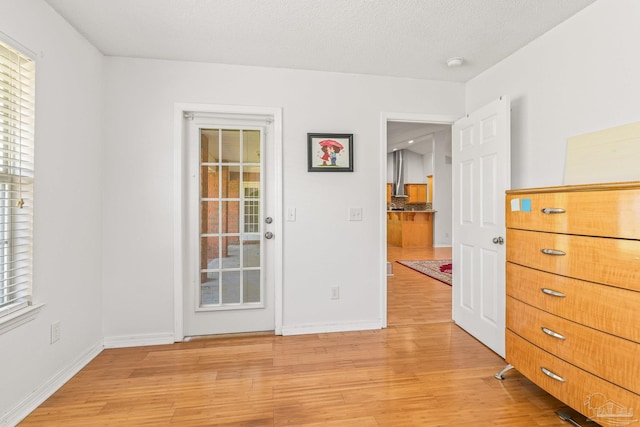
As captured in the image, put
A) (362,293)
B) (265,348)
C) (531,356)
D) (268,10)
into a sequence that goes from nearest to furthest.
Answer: (531,356)
(268,10)
(265,348)
(362,293)

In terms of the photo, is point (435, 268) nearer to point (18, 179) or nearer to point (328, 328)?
point (328, 328)

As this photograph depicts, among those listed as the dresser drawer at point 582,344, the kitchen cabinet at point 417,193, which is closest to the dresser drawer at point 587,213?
the dresser drawer at point 582,344

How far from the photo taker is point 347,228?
9.82ft

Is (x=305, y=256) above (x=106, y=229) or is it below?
below

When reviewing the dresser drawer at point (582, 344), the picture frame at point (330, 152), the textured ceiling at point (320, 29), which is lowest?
the dresser drawer at point (582, 344)

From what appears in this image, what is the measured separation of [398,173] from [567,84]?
8.31m

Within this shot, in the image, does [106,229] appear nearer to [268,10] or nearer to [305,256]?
[305,256]

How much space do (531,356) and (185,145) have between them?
9.78ft

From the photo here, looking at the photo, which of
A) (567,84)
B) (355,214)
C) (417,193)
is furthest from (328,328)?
(417,193)

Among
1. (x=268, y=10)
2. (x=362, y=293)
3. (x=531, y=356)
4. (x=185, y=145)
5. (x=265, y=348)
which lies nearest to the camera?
(x=531, y=356)

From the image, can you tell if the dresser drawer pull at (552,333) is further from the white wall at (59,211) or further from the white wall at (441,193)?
the white wall at (441,193)

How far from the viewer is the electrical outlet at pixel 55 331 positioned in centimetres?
203

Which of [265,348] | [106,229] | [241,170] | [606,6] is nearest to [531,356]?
[265,348]

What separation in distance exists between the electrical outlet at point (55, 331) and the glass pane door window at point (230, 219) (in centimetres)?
101
